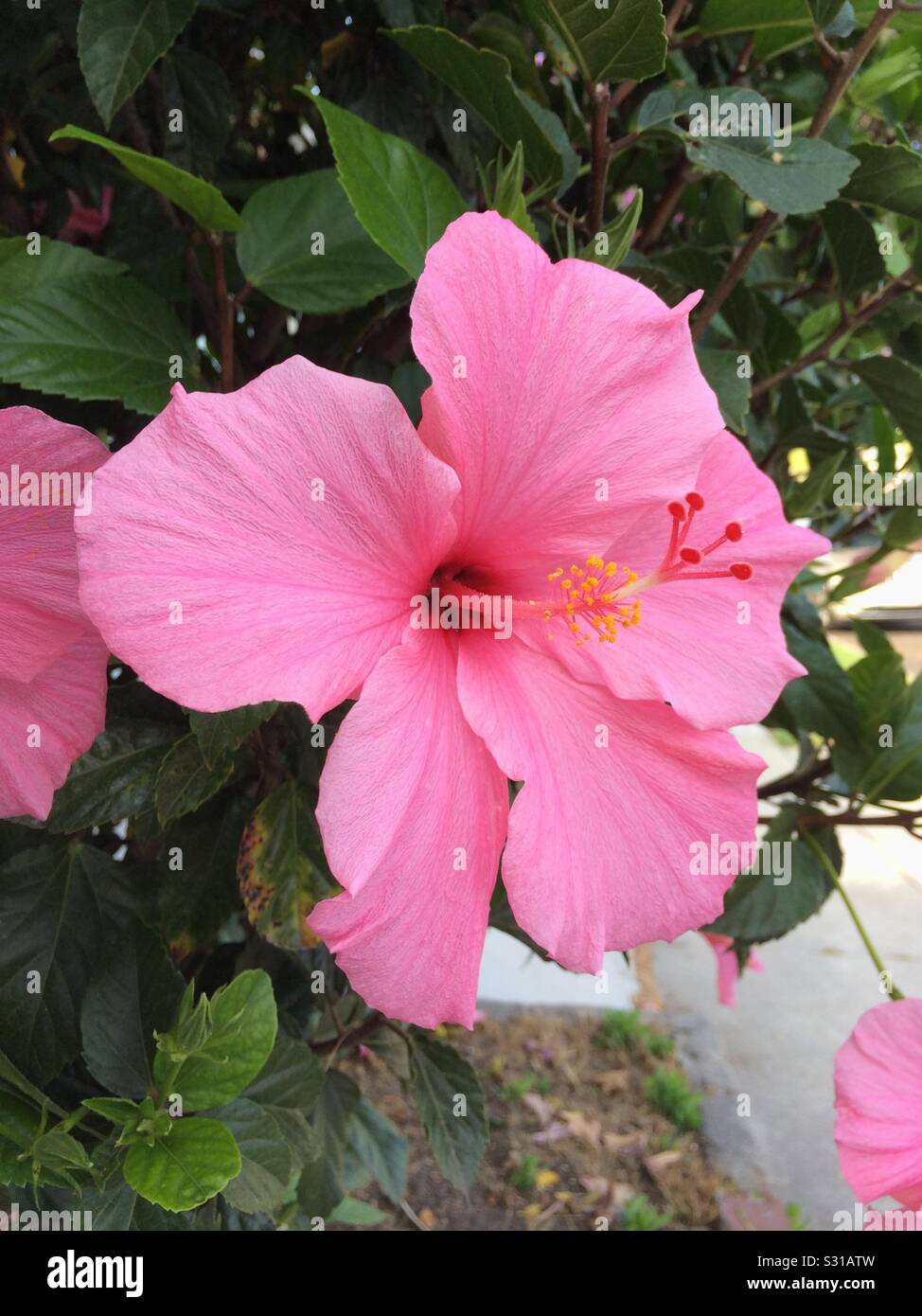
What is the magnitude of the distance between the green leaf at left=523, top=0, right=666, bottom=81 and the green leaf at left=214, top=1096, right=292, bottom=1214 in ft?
2.33

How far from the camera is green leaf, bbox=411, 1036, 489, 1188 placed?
93 centimetres

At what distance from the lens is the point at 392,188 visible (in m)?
0.62

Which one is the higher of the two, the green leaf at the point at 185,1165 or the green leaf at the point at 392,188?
the green leaf at the point at 392,188

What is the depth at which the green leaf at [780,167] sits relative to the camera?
0.64 m

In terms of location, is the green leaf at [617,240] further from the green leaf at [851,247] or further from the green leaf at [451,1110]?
the green leaf at [451,1110]

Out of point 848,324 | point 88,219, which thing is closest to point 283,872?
point 848,324

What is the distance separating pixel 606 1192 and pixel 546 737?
1798mm

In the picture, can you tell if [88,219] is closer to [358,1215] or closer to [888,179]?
[888,179]

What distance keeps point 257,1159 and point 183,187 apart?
0.62 m

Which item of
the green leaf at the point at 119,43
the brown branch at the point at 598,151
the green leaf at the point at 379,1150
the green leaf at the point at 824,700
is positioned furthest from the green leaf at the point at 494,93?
the green leaf at the point at 379,1150

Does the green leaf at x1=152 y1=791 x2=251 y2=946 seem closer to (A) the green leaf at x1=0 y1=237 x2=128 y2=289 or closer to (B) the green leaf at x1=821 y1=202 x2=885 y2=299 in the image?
(A) the green leaf at x1=0 y1=237 x2=128 y2=289

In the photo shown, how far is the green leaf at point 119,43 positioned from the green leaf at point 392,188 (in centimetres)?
12

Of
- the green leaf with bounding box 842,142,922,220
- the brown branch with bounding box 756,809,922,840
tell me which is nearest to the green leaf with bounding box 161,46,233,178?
the green leaf with bounding box 842,142,922,220

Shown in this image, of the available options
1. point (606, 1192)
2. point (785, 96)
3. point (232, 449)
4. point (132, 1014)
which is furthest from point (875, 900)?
point (232, 449)
